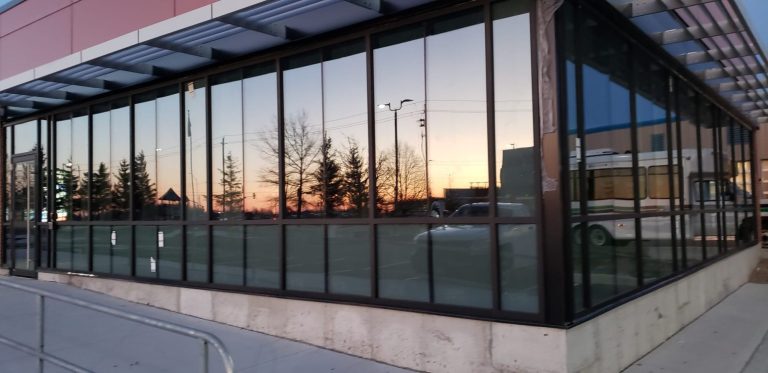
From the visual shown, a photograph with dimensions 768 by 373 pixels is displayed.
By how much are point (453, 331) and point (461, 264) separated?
64 cm

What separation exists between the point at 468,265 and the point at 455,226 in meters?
0.40

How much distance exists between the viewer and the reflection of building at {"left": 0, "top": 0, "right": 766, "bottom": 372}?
539 centimetres

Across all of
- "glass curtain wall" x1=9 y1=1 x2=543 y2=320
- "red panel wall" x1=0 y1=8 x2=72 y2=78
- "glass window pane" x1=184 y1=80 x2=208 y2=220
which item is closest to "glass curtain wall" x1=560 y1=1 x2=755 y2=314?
"glass curtain wall" x1=9 y1=1 x2=543 y2=320

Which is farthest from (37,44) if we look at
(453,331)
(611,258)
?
(611,258)

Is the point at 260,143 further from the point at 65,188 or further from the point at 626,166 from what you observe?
the point at 65,188

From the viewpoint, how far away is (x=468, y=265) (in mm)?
5691

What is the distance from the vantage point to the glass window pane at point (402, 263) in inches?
237

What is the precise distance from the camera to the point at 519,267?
5.35 metres

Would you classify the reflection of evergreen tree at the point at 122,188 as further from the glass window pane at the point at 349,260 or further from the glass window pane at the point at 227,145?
the glass window pane at the point at 349,260

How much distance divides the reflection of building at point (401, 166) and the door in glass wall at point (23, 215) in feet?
5.73

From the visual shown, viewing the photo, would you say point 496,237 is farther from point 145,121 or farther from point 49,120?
point 49,120

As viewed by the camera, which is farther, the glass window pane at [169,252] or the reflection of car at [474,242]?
the glass window pane at [169,252]

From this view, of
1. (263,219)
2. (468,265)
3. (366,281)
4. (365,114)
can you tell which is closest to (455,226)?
(468,265)

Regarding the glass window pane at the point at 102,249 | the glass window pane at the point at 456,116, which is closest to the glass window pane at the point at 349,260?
the glass window pane at the point at 456,116
